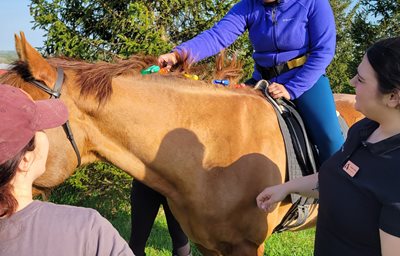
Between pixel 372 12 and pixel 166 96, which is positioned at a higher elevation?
pixel 166 96

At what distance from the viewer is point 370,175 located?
4.40 feet

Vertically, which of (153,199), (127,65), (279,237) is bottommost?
(279,237)

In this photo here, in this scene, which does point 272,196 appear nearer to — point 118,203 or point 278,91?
point 278,91

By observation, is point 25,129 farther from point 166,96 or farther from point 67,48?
point 67,48

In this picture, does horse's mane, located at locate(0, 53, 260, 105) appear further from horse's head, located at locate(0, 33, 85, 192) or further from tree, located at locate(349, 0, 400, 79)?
tree, located at locate(349, 0, 400, 79)

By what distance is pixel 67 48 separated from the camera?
436 centimetres

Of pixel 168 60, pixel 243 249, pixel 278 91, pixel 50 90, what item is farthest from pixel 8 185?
pixel 278 91

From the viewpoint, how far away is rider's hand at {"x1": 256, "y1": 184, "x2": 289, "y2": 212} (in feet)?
6.29

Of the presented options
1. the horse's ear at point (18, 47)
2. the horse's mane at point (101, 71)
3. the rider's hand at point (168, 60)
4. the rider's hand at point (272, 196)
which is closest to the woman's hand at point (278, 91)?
the horse's mane at point (101, 71)

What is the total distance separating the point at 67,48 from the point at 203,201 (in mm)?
2820

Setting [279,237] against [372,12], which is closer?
[279,237]

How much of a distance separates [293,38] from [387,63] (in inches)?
49.4

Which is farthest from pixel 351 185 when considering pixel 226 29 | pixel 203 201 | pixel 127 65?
pixel 226 29

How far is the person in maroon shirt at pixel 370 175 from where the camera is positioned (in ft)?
4.17
